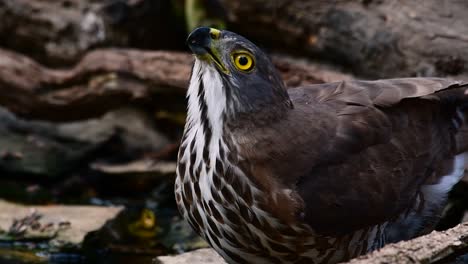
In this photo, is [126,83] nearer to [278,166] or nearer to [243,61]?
[243,61]

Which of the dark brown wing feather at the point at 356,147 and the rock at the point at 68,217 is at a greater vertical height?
the dark brown wing feather at the point at 356,147

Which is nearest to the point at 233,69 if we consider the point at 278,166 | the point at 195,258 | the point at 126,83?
the point at 278,166

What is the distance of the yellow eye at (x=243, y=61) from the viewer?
480 cm

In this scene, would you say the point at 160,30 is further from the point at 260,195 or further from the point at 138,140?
the point at 260,195

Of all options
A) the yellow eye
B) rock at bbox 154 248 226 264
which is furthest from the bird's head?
rock at bbox 154 248 226 264

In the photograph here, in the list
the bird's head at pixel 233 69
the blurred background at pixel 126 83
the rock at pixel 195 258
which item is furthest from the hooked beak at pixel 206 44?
the blurred background at pixel 126 83

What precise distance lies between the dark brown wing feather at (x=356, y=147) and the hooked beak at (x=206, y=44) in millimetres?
393

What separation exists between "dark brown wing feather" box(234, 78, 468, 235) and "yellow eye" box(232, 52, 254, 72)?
0.29 meters

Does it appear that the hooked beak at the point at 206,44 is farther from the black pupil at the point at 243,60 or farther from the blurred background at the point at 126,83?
the blurred background at the point at 126,83

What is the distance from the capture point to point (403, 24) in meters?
6.98

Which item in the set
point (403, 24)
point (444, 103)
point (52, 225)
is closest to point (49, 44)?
point (52, 225)

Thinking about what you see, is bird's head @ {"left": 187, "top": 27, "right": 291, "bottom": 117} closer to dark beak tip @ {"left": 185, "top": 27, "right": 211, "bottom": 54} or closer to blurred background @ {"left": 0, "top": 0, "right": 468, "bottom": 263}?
dark beak tip @ {"left": 185, "top": 27, "right": 211, "bottom": 54}

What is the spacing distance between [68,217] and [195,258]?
149cm

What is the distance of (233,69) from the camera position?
189 inches
